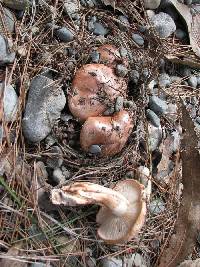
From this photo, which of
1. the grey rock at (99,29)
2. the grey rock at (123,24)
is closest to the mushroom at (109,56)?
the grey rock at (99,29)

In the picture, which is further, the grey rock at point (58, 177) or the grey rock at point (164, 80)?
the grey rock at point (164, 80)

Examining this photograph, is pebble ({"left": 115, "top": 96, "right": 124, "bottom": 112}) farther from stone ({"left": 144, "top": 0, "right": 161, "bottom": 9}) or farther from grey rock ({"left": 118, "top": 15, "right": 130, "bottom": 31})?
stone ({"left": 144, "top": 0, "right": 161, "bottom": 9})

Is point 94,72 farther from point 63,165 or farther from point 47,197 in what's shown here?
point 47,197

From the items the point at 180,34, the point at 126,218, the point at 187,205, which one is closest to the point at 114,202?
the point at 126,218

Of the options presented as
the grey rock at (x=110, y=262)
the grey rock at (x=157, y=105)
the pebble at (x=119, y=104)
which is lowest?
the grey rock at (x=110, y=262)

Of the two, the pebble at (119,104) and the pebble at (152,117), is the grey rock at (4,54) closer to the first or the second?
the pebble at (119,104)

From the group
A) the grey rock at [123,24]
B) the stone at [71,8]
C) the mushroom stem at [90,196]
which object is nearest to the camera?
the mushroom stem at [90,196]

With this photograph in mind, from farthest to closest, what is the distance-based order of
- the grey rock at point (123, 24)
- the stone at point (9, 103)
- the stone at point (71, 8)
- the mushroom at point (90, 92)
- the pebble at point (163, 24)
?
the pebble at point (163, 24)
the grey rock at point (123, 24)
the stone at point (71, 8)
the mushroom at point (90, 92)
the stone at point (9, 103)
